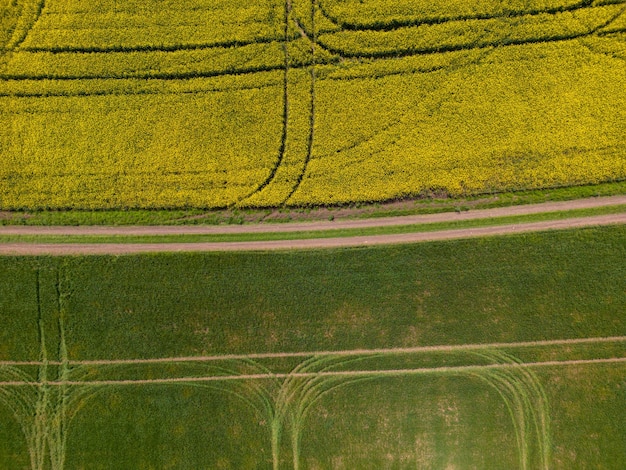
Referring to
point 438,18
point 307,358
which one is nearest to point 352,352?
point 307,358

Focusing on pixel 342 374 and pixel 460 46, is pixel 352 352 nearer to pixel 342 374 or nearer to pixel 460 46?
pixel 342 374

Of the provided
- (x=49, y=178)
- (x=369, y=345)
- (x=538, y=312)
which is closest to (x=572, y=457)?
(x=538, y=312)

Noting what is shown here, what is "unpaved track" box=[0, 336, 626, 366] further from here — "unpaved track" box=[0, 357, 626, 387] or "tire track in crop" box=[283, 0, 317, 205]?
"tire track in crop" box=[283, 0, 317, 205]

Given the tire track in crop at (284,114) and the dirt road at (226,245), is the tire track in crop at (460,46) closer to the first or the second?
the tire track in crop at (284,114)

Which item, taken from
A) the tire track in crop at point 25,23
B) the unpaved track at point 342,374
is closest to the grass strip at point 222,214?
the unpaved track at point 342,374

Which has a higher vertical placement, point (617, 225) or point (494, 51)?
point (494, 51)

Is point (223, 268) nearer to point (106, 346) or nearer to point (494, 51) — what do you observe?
point (106, 346)

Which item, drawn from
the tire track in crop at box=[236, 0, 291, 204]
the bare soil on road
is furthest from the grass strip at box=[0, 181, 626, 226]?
the tire track in crop at box=[236, 0, 291, 204]
